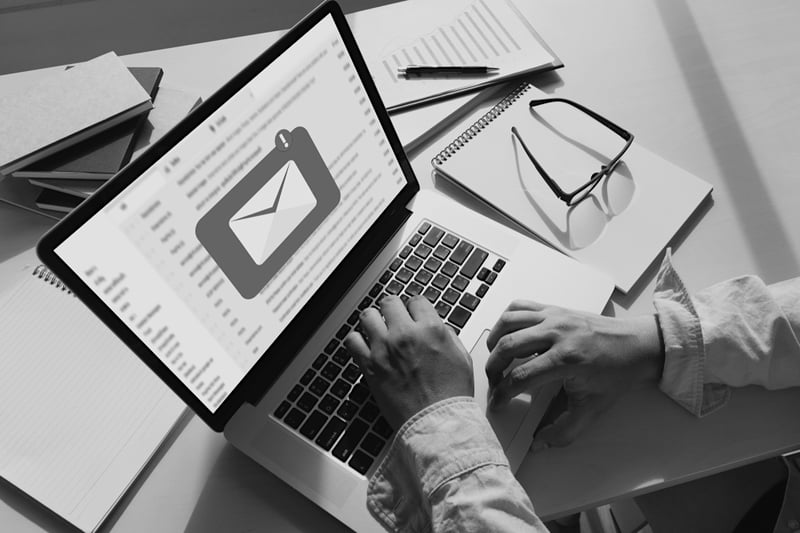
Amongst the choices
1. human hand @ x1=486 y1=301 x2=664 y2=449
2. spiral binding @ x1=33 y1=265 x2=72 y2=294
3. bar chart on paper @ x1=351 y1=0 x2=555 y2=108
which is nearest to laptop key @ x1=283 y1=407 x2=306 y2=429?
human hand @ x1=486 y1=301 x2=664 y2=449

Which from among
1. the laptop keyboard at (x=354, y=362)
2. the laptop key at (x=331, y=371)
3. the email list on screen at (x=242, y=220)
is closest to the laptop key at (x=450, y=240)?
the laptop keyboard at (x=354, y=362)

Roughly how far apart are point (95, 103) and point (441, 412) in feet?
2.13

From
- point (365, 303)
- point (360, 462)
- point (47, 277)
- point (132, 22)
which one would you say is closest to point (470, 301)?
point (365, 303)

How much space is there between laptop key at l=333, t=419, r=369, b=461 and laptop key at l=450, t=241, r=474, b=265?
0.23 metres

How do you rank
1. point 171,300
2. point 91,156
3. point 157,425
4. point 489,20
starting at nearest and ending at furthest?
point 171,300 → point 157,425 → point 91,156 → point 489,20

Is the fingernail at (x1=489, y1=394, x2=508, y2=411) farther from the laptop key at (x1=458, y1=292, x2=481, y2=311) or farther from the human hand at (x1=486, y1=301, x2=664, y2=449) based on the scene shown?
the laptop key at (x1=458, y1=292, x2=481, y2=311)

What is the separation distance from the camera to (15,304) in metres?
0.79

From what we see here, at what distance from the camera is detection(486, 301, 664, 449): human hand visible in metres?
0.66

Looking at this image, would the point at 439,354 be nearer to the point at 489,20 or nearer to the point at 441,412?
the point at 441,412

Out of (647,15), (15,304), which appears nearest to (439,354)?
(15,304)

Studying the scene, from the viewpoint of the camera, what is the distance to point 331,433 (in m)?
0.66

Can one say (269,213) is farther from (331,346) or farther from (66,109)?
(66,109)

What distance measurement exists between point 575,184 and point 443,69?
0.29 metres

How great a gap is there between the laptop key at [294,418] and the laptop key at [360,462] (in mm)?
70
